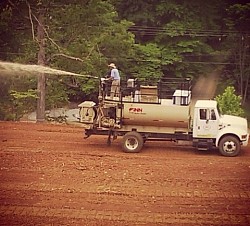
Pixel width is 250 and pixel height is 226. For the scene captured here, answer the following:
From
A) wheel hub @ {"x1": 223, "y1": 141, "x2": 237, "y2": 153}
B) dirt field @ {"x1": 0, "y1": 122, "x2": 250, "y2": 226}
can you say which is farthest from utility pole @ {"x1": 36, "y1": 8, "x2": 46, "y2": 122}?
wheel hub @ {"x1": 223, "y1": 141, "x2": 237, "y2": 153}

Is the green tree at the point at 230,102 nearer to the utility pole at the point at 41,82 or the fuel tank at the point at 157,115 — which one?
the fuel tank at the point at 157,115

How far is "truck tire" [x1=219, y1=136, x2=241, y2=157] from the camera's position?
6320mm

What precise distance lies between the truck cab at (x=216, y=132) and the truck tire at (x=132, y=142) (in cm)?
60

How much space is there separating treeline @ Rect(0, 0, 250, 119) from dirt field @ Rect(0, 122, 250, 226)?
0.84 metres

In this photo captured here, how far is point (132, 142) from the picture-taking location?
21.1 feet

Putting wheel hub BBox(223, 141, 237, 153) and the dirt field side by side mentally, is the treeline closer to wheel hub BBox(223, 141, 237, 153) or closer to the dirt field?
the dirt field

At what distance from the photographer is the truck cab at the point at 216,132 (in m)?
6.30

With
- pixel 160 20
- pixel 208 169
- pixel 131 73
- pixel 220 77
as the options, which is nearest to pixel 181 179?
pixel 208 169

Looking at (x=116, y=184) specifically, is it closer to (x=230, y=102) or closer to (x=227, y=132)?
(x=227, y=132)

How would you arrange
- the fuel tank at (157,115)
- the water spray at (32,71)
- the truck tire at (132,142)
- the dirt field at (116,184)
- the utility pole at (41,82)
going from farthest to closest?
the water spray at (32,71), the utility pole at (41,82), the truck tire at (132,142), the fuel tank at (157,115), the dirt field at (116,184)

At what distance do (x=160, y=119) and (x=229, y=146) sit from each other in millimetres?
817

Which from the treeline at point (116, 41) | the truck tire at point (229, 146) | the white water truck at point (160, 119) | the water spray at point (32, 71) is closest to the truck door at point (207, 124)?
the white water truck at point (160, 119)

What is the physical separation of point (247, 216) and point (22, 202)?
153 centimetres

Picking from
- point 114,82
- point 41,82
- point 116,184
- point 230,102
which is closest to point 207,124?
point 230,102
